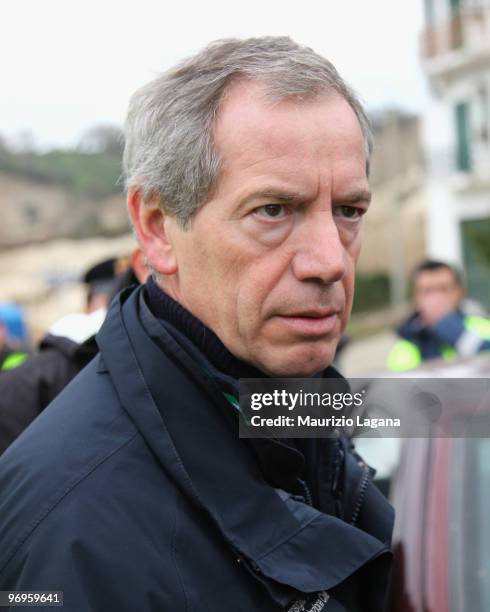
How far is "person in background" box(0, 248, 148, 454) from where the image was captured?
2.01m

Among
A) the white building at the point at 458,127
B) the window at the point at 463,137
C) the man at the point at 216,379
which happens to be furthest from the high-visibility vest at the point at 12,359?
the window at the point at 463,137

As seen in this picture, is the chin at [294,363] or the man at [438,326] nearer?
the chin at [294,363]

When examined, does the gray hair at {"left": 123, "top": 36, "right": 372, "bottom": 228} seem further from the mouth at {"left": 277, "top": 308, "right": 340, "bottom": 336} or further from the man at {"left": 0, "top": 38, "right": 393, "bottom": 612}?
the mouth at {"left": 277, "top": 308, "right": 340, "bottom": 336}

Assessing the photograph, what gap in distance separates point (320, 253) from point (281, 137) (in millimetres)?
209

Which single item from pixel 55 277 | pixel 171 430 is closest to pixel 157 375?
pixel 171 430

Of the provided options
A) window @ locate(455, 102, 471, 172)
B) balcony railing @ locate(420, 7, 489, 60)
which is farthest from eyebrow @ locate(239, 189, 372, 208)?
balcony railing @ locate(420, 7, 489, 60)

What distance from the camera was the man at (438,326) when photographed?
4.01 metres

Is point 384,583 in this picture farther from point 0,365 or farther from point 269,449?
point 0,365

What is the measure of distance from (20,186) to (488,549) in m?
27.9

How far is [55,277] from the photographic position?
24.9 meters

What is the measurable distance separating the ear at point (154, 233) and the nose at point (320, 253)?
0.84ft

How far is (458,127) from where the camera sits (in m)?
23.3

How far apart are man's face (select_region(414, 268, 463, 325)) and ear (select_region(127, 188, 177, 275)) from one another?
9.95 feet

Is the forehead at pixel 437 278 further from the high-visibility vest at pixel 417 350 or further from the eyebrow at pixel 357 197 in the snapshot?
the eyebrow at pixel 357 197
